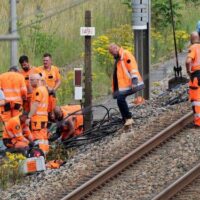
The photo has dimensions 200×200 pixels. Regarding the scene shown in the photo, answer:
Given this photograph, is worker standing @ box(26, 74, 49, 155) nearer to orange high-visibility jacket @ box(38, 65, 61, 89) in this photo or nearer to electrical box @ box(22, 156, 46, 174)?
electrical box @ box(22, 156, 46, 174)

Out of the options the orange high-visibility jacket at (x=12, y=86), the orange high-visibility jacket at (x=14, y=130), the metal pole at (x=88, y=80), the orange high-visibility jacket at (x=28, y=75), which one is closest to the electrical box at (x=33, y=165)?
the orange high-visibility jacket at (x=14, y=130)

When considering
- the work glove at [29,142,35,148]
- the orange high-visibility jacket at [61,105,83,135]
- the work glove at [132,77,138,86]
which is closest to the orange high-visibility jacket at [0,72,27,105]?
the orange high-visibility jacket at [61,105,83,135]

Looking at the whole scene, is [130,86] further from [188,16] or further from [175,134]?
[188,16]

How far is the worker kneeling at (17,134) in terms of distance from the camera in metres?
16.4

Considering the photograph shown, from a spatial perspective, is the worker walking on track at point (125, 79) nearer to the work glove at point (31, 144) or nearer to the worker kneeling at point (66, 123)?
the worker kneeling at point (66, 123)

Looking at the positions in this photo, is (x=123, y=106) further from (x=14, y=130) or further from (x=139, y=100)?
(x=139, y=100)

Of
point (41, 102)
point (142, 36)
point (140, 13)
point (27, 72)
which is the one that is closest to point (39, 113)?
point (41, 102)

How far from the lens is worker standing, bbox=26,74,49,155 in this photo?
16.4m

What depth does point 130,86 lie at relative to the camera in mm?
16938

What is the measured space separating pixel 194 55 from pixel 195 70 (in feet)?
0.88

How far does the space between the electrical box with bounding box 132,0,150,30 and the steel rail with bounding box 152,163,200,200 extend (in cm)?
684

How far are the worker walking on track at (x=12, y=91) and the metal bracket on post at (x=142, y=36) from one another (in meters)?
3.94

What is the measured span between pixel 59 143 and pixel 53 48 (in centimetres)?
1036

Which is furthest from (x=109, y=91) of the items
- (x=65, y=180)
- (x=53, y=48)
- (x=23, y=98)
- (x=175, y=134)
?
(x=65, y=180)
